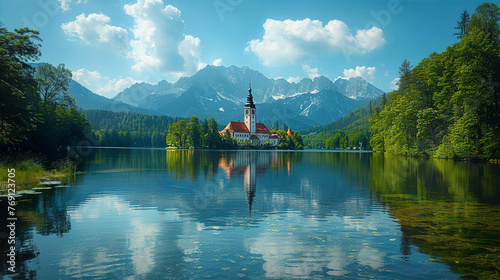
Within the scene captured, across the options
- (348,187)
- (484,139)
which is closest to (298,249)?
(348,187)

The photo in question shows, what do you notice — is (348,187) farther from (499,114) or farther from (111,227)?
(499,114)

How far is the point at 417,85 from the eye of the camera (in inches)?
2945

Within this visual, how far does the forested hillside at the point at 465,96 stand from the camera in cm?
5153

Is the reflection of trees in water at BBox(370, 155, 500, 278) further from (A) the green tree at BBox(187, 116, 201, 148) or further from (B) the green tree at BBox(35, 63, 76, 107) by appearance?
(A) the green tree at BBox(187, 116, 201, 148)

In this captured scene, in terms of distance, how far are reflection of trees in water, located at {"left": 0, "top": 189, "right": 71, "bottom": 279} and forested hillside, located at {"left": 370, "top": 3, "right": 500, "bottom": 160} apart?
58.8 m

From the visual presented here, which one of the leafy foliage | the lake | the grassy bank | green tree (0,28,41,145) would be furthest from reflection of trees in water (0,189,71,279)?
the leafy foliage

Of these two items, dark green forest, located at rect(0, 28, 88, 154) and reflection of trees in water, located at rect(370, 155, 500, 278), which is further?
dark green forest, located at rect(0, 28, 88, 154)

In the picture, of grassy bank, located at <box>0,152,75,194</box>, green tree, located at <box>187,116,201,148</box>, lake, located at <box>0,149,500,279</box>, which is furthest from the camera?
green tree, located at <box>187,116,201,148</box>

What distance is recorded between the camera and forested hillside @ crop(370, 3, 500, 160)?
169ft

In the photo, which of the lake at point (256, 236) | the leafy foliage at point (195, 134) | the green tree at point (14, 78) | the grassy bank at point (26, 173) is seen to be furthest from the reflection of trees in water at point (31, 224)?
the leafy foliage at point (195, 134)

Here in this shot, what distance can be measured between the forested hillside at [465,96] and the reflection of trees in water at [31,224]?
58.8 m

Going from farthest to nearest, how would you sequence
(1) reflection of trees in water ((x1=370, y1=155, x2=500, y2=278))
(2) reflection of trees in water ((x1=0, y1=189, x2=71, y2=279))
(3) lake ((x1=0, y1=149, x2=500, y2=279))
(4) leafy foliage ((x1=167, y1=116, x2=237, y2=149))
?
1. (4) leafy foliage ((x1=167, y1=116, x2=237, y2=149))
2. (1) reflection of trees in water ((x1=370, y1=155, x2=500, y2=278))
3. (2) reflection of trees in water ((x1=0, y1=189, x2=71, y2=279))
4. (3) lake ((x1=0, y1=149, x2=500, y2=279))

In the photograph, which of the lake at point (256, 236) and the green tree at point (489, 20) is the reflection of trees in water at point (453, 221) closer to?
the lake at point (256, 236)

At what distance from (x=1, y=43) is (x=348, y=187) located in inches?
1301
